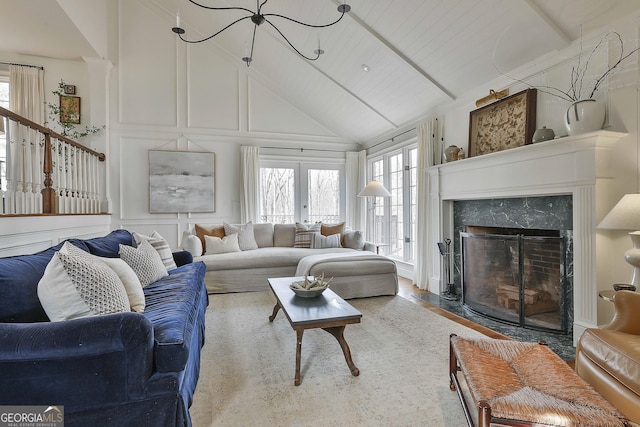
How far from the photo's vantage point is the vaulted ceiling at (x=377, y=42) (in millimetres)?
2627

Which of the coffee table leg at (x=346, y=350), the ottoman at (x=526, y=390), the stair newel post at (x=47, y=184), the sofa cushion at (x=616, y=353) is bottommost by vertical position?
the coffee table leg at (x=346, y=350)

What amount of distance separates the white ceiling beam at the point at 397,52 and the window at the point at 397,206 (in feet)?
3.65

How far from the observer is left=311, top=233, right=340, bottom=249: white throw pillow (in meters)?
5.16

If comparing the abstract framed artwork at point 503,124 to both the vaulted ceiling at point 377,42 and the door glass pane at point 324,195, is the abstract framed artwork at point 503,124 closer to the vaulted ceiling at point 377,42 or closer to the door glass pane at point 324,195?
the vaulted ceiling at point 377,42

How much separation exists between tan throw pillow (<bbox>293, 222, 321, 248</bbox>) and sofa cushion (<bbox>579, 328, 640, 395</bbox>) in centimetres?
394

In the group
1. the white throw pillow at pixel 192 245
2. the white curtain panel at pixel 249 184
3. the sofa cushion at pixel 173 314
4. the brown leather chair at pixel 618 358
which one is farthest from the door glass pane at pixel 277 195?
the brown leather chair at pixel 618 358

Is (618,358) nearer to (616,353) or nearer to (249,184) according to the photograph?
(616,353)

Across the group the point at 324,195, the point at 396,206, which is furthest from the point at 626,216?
the point at 324,195

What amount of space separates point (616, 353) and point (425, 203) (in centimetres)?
299

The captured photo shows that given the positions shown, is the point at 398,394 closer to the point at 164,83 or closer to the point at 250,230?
the point at 250,230

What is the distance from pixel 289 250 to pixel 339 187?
2.32 m

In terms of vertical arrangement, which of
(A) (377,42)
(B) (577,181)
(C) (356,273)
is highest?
(A) (377,42)

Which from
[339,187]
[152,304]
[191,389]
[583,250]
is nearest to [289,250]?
[339,187]

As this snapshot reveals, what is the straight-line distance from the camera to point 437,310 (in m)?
3.46
